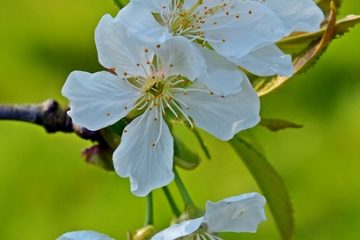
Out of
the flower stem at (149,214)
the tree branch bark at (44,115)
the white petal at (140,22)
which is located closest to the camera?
the white petal at (140,22)

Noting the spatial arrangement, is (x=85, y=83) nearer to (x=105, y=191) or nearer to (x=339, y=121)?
(x=105, y=191)

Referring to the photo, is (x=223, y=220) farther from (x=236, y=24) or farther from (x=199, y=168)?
(x=199, y=168)


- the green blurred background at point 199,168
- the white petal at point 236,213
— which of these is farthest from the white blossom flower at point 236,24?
the green blurred background at point 199,168

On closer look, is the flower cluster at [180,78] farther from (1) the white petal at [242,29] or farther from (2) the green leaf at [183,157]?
(2) the green leaf at [183,157]

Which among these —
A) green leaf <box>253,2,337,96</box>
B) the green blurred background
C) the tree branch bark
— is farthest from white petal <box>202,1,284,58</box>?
the green blurred background

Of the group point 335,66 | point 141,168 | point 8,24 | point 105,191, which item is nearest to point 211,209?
point 141,168

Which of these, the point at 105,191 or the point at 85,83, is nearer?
the point at 85,83
